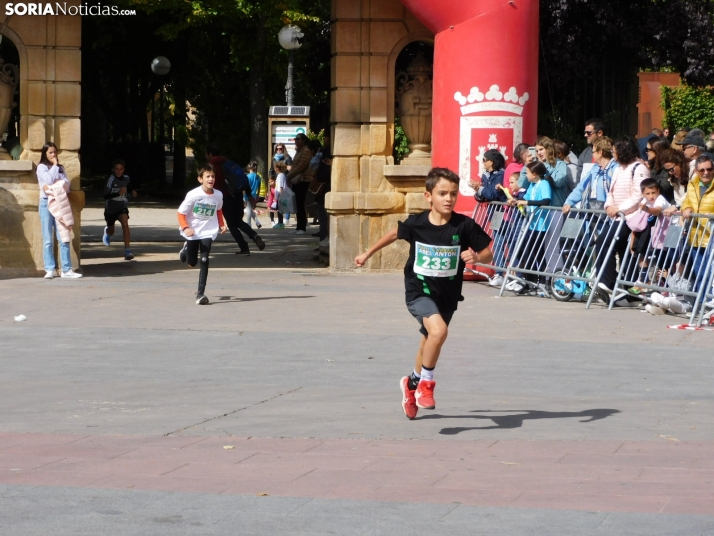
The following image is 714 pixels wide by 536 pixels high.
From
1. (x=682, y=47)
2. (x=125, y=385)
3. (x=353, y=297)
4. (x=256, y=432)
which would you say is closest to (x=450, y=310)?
(x=256, y=432)

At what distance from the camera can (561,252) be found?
1388 centimetres

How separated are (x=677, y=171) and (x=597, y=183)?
82 cm

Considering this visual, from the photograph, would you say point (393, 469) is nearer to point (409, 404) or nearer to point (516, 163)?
point (409, 404)

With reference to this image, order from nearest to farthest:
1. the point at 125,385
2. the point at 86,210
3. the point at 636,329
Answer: the point at 125,385
the point at 636,329
the point at 86,210

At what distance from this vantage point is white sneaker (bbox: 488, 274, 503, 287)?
15.2m

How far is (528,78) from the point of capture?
1563 cm

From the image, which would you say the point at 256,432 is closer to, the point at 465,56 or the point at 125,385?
the point at 125,385

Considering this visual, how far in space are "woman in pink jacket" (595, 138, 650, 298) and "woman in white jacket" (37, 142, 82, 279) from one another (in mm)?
6261

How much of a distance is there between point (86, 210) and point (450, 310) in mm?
23179

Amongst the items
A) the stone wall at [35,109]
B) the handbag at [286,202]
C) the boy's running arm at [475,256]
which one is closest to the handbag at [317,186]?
the handbag at [286,202]

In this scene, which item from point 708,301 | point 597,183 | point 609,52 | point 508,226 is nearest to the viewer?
point 708,301

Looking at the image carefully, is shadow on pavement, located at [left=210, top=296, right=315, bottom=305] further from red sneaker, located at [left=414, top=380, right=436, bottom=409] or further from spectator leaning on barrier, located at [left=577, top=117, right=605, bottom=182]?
red sneaker, located at [left=414, top=380, right=436, bottom=409]

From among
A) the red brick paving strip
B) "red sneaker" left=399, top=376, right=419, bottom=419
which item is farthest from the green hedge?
the red brick paving strip

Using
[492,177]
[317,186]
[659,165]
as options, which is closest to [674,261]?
[659,165]
